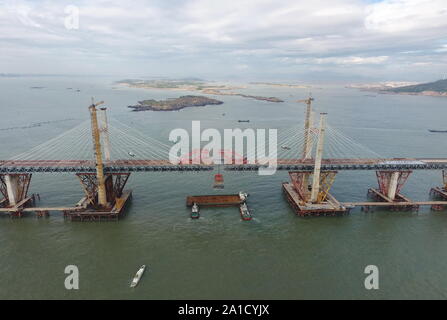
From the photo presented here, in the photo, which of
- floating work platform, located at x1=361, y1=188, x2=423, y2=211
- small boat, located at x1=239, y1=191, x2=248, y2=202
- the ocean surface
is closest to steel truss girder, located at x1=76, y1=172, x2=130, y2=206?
the ocean surface

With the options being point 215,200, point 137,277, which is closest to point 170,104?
point 215,200

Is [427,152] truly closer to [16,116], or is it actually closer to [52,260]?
[52,260]

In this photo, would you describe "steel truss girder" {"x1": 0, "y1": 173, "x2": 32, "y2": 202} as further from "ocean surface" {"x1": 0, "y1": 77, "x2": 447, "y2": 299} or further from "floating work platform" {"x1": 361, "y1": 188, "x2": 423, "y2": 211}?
"floating work platform" {"x1": 361, "y1": 188, "x2": 423, "y2": 211}

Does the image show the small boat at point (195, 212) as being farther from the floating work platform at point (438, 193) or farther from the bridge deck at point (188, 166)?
the floating work platform at point (438, 193)

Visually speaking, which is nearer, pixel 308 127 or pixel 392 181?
pixel 308 127

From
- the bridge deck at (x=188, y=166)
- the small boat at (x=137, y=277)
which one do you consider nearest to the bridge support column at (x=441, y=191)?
the bridge deck at (x=188, y=166)

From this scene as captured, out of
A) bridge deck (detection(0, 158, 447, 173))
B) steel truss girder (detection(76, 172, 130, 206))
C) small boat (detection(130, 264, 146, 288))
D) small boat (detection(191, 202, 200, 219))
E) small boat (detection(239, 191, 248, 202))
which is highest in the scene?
bridge deck (detection(0, 158, 447, 173))

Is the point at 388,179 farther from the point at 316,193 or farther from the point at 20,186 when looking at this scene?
the point at 20,186
